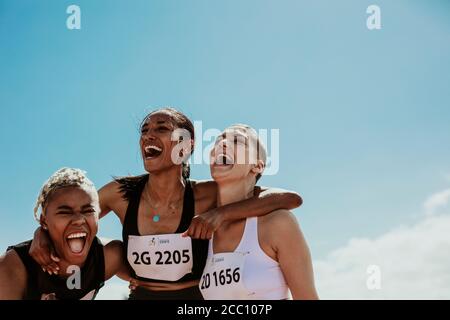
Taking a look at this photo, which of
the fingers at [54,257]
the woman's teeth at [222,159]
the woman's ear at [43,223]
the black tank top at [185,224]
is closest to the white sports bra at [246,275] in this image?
the black tank top at [185,224]

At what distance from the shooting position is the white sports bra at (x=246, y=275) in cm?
520

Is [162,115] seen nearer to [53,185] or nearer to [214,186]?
[214,186]

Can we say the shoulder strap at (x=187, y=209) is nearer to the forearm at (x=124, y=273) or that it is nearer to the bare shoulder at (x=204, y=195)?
the bare shoulder at (x=204, y=195)

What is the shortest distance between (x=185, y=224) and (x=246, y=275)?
1385 mm

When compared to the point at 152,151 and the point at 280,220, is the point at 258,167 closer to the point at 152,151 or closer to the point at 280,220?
the point at 280,220

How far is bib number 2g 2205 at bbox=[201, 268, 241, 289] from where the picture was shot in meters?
5.24

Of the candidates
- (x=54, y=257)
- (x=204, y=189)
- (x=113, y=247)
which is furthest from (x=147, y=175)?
(x=54, y=257)

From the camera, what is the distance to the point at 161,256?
6.24 metres

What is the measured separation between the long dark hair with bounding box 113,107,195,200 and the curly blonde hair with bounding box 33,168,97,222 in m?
1.21

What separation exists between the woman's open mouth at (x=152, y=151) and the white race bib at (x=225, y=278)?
178cm

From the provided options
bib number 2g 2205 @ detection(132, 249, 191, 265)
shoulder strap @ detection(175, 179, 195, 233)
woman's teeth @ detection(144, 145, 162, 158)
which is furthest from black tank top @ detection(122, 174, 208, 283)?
Answer: woman's teeth @ detection(144, 145, 162, 158)

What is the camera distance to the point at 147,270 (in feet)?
20.7

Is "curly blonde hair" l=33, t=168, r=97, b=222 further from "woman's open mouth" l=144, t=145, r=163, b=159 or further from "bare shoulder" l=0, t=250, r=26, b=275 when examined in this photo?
"woman's open mouth" l=144, t=145, r=163, b=159
